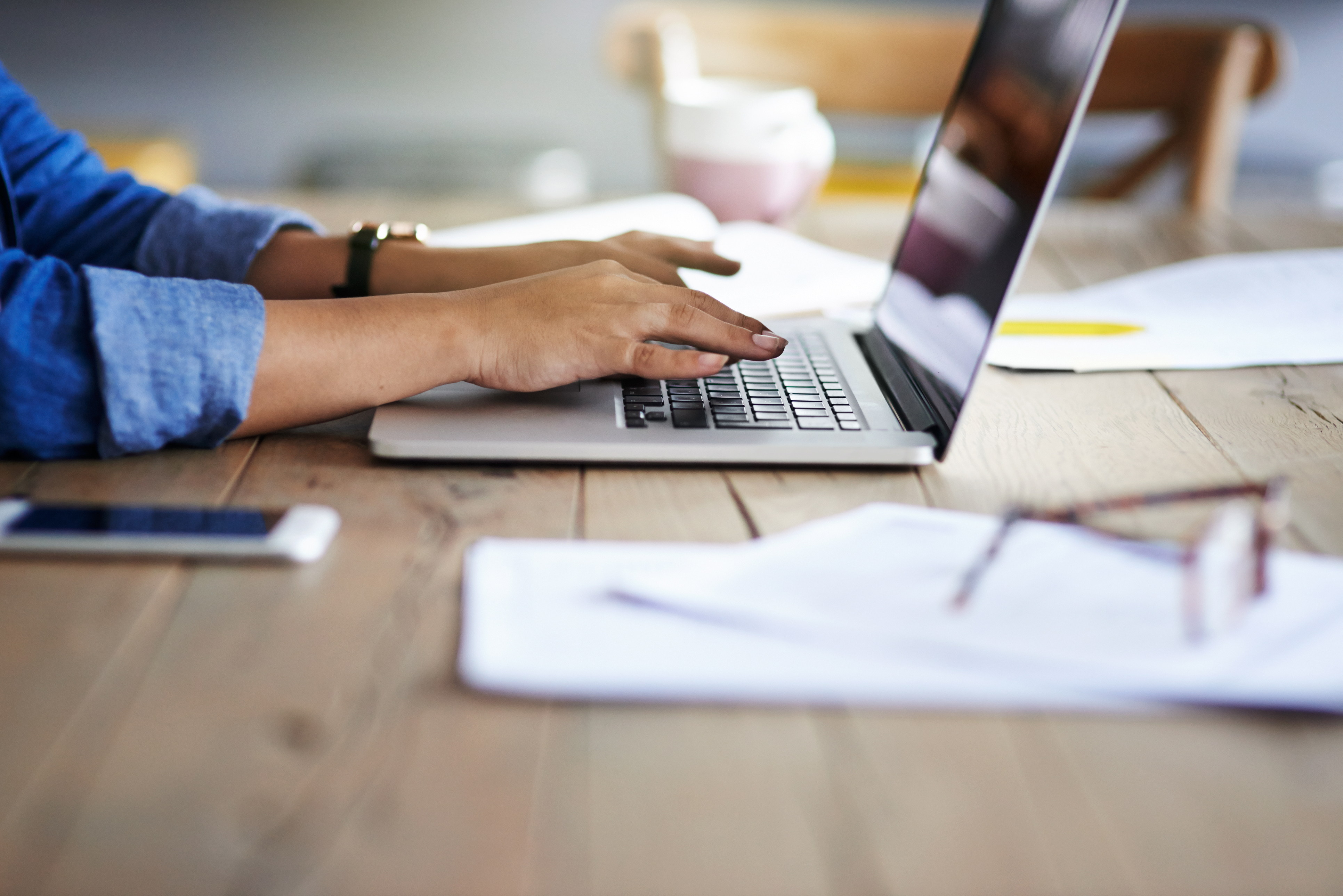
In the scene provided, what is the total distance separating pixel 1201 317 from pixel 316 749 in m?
0.80

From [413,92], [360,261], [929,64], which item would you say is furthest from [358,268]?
[413,92]

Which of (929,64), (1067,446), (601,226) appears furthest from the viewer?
(929,64)

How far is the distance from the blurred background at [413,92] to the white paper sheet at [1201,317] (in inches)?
76.4

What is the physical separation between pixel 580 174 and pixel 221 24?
37.5 inches

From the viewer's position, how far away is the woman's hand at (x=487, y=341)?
23.9 inches

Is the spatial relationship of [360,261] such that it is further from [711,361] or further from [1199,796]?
[1199,796]

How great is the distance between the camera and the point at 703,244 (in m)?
0.83

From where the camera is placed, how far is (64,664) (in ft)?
1.35

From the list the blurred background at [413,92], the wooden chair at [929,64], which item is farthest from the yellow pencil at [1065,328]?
the blurred background at [413,92]

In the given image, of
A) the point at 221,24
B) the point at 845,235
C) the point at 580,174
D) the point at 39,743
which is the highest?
the point at 39,743

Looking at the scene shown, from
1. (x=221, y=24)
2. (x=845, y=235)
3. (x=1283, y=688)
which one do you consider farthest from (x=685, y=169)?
(x=221, y=24)

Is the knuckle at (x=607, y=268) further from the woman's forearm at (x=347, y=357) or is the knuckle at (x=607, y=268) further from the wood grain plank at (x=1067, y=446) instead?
the wood grain plank at (x=1067, y=446)

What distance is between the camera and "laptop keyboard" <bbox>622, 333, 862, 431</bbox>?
2.08 feet

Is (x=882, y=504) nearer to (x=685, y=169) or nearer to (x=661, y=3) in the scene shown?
(x=685, y=169)
